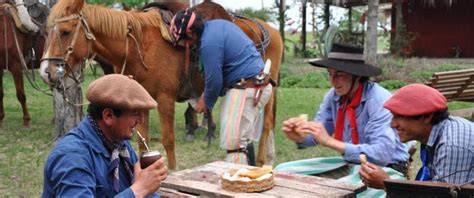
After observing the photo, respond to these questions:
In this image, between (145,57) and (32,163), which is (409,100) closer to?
(145,57)

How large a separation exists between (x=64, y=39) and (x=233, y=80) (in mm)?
1584

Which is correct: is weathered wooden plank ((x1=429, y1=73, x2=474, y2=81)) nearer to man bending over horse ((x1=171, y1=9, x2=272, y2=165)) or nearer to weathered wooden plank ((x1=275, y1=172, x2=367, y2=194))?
man bending over horse ((x1=171, y1=9, x2=272, y2=165))

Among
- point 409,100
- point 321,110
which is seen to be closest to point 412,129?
point 409,100

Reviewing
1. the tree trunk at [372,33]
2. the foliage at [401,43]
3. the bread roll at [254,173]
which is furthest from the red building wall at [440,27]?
the bread roll at [254,173]

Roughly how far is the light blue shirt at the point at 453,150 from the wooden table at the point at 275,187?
490 millimetres

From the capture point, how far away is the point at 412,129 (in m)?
3.23

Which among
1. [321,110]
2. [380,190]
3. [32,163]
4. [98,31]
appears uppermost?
[98,31]

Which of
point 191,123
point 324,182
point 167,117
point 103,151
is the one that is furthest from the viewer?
point 191,123

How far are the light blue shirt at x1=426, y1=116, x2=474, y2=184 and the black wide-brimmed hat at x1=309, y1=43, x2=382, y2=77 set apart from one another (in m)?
0.93

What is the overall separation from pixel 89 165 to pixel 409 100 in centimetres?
148

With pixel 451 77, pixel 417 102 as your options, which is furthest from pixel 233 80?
pixel 451 77

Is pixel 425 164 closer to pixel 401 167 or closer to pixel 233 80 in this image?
pixel 401 167

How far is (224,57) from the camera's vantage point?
18.7ft

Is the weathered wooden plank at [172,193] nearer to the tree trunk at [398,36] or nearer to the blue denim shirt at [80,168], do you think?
the blue denim shirt at [80,168]
